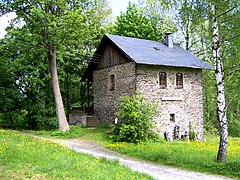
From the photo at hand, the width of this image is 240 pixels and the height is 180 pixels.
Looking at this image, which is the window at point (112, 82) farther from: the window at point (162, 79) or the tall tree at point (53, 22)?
the tall tree at point (53, 22)

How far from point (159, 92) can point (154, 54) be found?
276 centimetres

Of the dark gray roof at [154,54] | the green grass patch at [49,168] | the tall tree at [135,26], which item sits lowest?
the green grass patch at [49,168]

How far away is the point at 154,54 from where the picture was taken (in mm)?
19750

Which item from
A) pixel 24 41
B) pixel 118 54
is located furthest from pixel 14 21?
pixel 118 54

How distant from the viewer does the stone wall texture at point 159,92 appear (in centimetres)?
1880

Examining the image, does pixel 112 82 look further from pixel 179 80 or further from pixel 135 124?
pixel 135 124

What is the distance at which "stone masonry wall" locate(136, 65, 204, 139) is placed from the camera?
18.8m

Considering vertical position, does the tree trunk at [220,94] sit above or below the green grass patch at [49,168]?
above

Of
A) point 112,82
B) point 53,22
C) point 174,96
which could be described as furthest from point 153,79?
point 53,22

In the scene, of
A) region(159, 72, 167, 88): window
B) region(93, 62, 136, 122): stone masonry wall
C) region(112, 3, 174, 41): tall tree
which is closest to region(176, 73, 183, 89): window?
region(159, 72, 167, 88): window

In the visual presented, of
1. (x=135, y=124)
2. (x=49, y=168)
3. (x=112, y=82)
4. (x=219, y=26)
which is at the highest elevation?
(x=219, y=26)

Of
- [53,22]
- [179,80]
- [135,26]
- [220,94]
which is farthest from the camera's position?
[135,26]

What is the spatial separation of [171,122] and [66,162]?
13107 millimetres

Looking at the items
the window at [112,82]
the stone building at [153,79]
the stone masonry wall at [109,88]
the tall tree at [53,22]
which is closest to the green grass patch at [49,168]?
the tall tree at [53,22]
